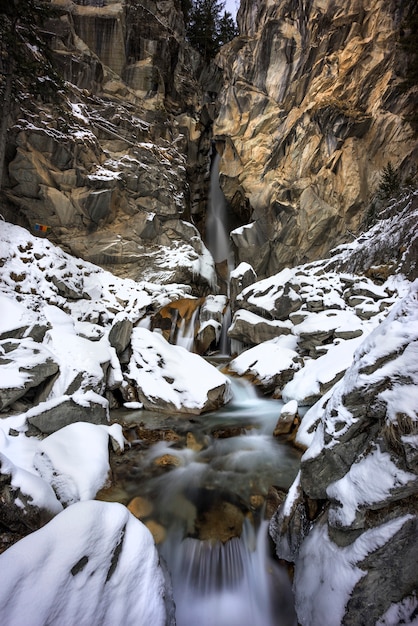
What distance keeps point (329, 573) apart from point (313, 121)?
67.7 feet

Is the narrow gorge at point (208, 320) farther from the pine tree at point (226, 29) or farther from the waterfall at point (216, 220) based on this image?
the pine tree at point (226, 29)

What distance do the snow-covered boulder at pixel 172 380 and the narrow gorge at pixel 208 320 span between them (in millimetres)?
69

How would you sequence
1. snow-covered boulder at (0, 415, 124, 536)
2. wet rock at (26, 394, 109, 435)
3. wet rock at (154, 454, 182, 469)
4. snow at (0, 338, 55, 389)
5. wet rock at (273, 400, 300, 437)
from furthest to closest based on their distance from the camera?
wet rock at (273, 400, 300, 437) → snow at (0, 338, 55, 389) → wet rock at (154, 454, 182, 469) → wet rock at (26, 394, 109, 435) → snow-covered boulder at (0, 415, 124, 536)

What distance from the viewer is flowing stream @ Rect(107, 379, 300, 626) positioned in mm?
3270

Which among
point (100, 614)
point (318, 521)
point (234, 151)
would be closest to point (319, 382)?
point (318, 521)

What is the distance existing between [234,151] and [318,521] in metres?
23.5

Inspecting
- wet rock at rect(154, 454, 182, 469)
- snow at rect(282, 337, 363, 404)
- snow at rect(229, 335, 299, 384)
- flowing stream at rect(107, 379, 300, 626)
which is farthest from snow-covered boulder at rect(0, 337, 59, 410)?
snow at rect(282, 337, 363, 404)

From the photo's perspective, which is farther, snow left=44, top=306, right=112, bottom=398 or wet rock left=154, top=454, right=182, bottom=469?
snow left=44, top=306, right=112, bottom=398

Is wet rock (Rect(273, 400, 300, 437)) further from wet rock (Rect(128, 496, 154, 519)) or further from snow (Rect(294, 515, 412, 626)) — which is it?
snow (Rect(294, 515, 412, 626))

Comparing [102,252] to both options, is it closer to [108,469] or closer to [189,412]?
[189,412]

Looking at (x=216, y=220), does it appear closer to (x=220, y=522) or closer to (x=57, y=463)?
(x=57, y=463)

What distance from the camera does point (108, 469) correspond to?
4.88 m

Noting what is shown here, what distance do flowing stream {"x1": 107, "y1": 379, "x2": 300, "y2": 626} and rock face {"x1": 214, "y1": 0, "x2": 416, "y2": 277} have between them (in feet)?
44.8

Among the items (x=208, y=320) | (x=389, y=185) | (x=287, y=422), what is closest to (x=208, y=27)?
(x=389, y=185)
